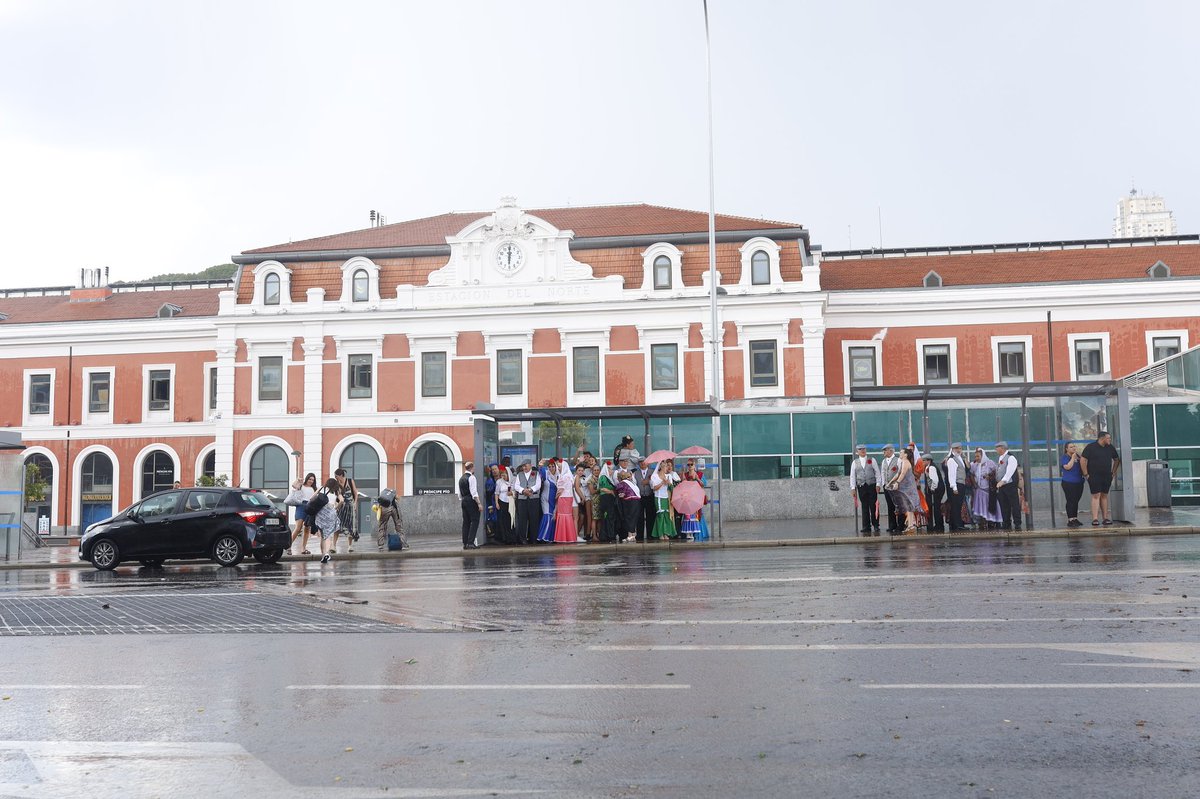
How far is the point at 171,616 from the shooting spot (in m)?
13.4

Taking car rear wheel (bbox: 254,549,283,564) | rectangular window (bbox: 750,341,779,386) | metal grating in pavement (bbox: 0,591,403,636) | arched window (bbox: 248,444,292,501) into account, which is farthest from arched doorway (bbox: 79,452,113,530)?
metal grating in pavement (bbox: 0,591,403,636)

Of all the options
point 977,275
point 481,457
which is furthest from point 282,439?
point 977,275

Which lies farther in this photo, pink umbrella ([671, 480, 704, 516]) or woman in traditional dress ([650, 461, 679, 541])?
woman in traditional dress ([650, 461, 679, 541])

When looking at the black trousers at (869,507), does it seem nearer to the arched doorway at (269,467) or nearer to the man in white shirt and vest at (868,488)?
the man in white shirt and vest at (868,488)

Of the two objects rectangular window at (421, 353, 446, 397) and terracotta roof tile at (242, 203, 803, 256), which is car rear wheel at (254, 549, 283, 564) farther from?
terracotta roof tile at (242, 203, 803, 256)

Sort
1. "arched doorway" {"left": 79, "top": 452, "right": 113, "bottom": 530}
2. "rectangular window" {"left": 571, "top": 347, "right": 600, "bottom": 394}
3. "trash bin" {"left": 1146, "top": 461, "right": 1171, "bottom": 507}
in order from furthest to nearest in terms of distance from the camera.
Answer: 1. "arched doorway" {"left": 79, "top": 452, "right": 113, "bottom": 530}
2. "rectangular window" {"left": 571, "top": 347, "right": 600, "bottom": 394}
3. "trash bin" {"left": 1146, "top": 461, "right": 1171, "bottom": 507}

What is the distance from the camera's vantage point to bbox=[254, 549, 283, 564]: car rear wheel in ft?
73.8

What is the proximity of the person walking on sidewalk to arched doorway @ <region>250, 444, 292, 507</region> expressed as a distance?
25582 millimetres

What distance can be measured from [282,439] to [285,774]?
4430cm

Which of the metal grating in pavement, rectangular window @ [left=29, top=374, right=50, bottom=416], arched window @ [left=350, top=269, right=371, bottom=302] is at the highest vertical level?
arched window @ [left=350, top=269, right=371, bottom=302]

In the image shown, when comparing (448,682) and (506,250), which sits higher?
(506,250)

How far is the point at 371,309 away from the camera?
48531mm

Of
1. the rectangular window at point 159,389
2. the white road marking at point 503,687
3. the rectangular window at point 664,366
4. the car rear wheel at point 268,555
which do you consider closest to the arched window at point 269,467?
the rectangular window at point 159,389

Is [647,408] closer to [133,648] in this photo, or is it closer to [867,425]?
[867,425]
